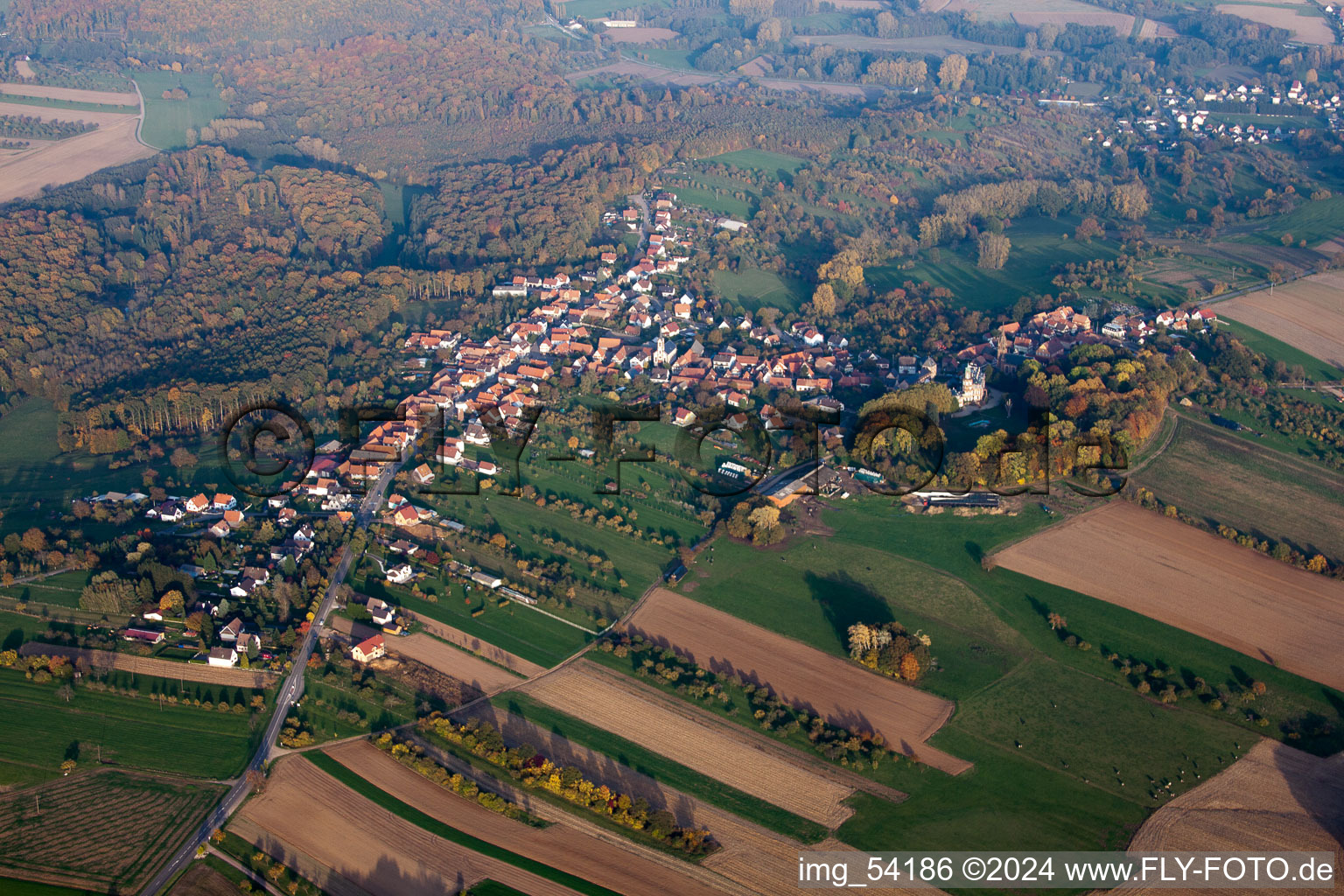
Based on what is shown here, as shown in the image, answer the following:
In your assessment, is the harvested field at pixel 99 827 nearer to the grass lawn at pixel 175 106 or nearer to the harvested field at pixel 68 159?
the harvested field at pixel 68 159

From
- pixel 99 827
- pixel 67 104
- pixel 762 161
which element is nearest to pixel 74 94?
pixel 67 104

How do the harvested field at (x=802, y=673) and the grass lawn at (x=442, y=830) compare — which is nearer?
the grass lawn at (x=442, y=830)

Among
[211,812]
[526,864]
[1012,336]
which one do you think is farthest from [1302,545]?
[211,812]

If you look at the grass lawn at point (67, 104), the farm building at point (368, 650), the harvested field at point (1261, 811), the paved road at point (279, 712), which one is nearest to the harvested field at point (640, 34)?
the grass lawn at point (67, 104)

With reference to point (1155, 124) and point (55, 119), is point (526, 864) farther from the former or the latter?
point (1155, 124)

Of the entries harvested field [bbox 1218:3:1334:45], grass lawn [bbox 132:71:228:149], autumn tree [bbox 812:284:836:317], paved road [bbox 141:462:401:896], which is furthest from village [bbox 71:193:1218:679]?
harvested field [bbox 1218:3:1334:45]

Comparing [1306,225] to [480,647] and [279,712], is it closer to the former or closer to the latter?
[480,647]
